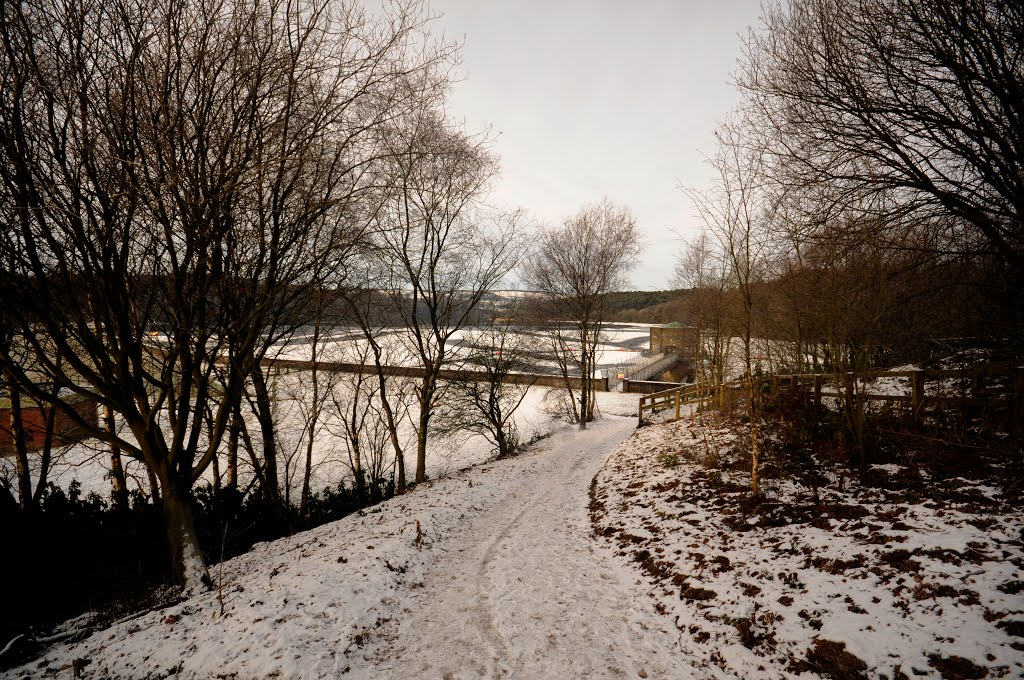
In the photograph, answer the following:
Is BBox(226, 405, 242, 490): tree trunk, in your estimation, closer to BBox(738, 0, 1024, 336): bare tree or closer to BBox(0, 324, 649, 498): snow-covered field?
BBox(0, 324, 649, 498): snow-covered field

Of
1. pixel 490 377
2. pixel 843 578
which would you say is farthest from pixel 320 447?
pixel 843 578

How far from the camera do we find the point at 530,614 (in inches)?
209

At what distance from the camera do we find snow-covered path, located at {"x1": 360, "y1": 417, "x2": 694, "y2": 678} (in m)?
4.42

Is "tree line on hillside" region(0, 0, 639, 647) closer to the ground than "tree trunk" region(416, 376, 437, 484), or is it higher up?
higher up

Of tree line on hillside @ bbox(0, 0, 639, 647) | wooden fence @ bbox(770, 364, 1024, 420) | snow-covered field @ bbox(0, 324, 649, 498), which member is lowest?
snow-covered field @ bbox(0, 324, 649, 498)

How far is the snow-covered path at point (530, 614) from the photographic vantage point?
4418mm

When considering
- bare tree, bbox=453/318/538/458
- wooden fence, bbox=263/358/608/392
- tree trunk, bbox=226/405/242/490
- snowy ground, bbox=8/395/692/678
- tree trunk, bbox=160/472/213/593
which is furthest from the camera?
bare tree, bbox=453/318/538/458

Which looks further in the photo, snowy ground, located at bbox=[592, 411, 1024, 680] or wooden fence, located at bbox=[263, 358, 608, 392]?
wooden fence, located at bbox=[263, 358, 608, 392]

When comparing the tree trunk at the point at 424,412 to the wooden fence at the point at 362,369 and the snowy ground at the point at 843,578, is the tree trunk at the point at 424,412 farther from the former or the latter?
the snowy ground at the point at 843,578

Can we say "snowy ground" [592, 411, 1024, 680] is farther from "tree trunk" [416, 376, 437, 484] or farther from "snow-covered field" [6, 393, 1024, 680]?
"tree trunk" [416, 376, 437, 484]

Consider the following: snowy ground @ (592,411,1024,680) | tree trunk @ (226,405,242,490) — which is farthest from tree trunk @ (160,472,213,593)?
snowy ground @ (592,411,1024,680)

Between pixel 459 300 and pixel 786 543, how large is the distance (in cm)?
1131

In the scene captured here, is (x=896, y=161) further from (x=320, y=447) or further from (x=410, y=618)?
(x=320, y=447)

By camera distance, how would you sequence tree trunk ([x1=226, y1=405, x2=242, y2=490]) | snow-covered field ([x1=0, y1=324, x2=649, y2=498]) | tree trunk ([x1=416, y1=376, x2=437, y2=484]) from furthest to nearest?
snow-covered field ([x1=0, y1=324, x2=649, y2=498])
tree trunk ([x1=416, y1=376, x2=437, y2=484])
tree trunk ([x1=226, y1=405, x2=242, y2=490])
